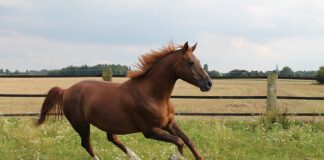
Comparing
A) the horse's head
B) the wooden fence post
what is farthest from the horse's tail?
the wooden fence post

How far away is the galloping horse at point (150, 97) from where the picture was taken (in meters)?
5.23

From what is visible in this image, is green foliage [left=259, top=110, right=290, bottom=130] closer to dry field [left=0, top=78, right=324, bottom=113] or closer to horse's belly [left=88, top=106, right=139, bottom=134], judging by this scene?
dry field [left=0, top=78, right=324, bottom=113]

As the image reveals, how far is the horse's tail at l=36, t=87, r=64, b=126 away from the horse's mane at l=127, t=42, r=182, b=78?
6.26ft

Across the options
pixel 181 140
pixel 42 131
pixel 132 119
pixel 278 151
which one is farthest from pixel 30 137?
pixel 278 151

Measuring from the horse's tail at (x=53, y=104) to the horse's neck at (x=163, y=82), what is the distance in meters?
2.29

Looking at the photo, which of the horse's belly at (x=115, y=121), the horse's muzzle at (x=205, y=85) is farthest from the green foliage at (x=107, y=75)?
the horse's muzzle at (x=205, y=85)

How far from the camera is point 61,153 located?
724cm

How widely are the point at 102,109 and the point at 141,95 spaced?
0.64 meters

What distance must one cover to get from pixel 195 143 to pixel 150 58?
2.87m

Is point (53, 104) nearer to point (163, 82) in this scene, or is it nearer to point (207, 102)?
point (163, 82)

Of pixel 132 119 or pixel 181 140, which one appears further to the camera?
pixel 132 119

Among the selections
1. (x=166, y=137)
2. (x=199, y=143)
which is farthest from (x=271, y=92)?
(x=166, y=137)

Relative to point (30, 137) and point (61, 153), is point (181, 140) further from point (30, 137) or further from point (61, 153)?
point (30, 137)

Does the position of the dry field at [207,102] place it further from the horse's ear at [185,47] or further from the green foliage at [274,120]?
the horse's ear at [185,47]
